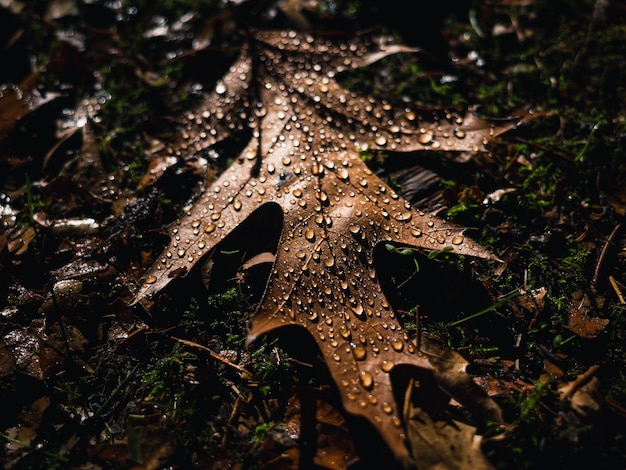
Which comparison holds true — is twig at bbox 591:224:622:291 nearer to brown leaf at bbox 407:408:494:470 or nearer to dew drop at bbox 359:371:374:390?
brown leaf at bbox 407:408:494:470

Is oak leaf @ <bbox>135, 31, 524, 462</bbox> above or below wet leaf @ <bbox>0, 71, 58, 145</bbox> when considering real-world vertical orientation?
below

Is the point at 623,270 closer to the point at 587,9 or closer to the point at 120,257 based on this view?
the point at 587,9

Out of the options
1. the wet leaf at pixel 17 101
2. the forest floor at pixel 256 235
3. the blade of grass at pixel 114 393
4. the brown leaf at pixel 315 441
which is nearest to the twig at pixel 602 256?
the forest floor at pixel 256 235

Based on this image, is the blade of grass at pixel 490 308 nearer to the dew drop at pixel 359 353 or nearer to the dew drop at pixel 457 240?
the dew drop at pixel 457 240

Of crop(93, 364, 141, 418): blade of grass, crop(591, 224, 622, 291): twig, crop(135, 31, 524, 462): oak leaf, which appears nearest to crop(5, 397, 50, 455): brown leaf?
crop(93, 364, 141, 418): blade of grass

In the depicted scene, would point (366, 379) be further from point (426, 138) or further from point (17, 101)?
point (17, 101)

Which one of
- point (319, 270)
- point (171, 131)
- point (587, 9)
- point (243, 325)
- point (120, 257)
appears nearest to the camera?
point (319, 270)

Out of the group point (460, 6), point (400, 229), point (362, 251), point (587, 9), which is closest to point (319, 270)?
point (362, 251)

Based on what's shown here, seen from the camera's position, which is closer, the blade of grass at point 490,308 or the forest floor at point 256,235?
the forest floor at point 256,235
